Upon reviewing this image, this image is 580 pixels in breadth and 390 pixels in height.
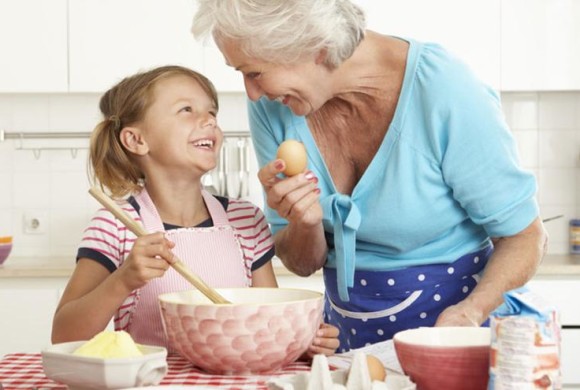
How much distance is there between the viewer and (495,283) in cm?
143

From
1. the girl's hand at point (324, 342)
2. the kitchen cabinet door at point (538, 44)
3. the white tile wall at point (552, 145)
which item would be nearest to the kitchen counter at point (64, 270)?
the white tile wall at point (552, 145)

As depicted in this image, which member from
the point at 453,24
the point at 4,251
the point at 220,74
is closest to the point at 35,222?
the point at 4,251

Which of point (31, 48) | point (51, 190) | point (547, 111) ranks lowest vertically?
point (51, 190)

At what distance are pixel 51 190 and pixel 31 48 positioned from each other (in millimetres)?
594

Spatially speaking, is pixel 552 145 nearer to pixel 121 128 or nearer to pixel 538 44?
pixel 538 44

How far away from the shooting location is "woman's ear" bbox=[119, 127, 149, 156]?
1.66m

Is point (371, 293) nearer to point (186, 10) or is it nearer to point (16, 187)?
point (186, 10)

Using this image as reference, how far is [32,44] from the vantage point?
10.2 feet

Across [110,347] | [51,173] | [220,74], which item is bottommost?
[51,173]

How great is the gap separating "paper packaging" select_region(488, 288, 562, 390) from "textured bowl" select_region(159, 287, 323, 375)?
34 centimetres

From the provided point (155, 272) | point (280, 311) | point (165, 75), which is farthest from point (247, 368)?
point (165, 75)

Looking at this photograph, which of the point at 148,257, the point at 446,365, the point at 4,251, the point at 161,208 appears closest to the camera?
the point at 446,365

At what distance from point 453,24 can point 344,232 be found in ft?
5.84

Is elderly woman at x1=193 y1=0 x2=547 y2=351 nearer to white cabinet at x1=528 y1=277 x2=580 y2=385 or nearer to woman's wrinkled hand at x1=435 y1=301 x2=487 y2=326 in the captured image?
woman's wrinkled hand at x1=435 y1=301 x2=487 y2=326
